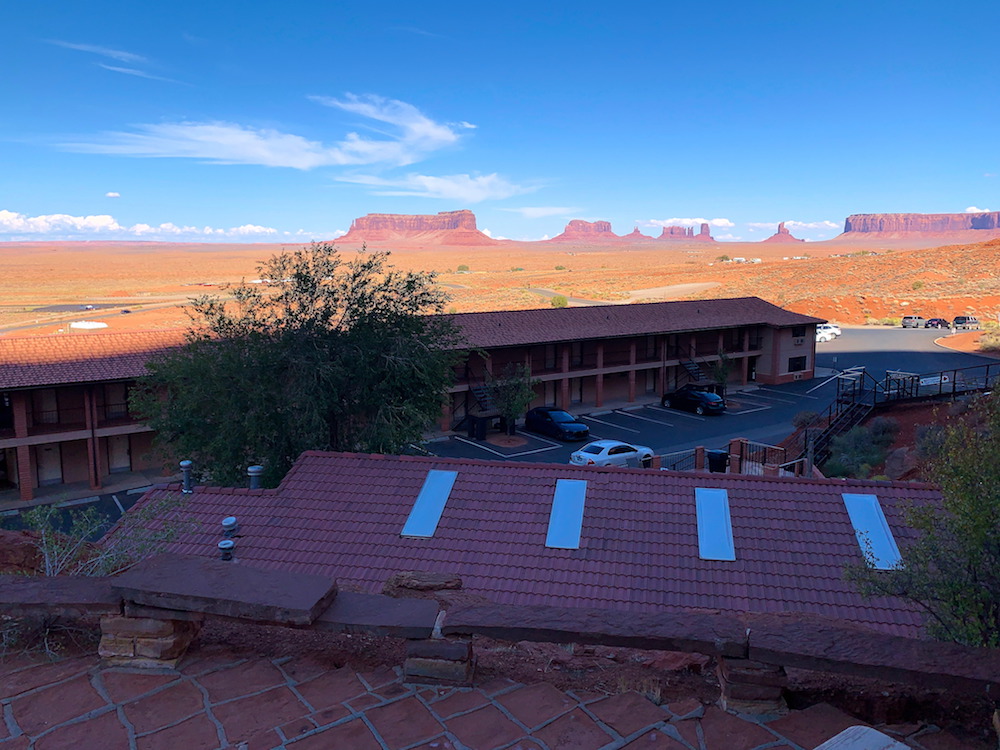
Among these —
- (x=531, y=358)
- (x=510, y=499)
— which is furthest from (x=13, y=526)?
(x=531, y=358)

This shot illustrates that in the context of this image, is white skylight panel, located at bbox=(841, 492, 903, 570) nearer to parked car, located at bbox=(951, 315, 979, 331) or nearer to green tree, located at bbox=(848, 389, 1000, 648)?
green tree, located at bbox=(848, 389, 1000, 648)

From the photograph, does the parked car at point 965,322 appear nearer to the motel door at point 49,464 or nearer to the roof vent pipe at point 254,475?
the roof vent pipe at point 254,475

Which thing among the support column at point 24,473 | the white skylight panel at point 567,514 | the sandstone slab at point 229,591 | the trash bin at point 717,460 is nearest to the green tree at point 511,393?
the trash bin at point 717,460

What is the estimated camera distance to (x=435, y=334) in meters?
26.5

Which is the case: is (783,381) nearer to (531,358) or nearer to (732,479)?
(531,358)

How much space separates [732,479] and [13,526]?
2346cm

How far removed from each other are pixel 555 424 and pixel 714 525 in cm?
2274

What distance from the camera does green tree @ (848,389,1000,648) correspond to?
6.54 metres

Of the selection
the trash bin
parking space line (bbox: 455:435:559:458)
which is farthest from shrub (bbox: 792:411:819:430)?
parking space line (bbox: 455:435:559:458)

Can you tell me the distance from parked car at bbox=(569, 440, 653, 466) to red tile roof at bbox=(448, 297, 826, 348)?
31.5ft

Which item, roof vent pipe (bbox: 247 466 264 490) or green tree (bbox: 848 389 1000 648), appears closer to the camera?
green tree (bbox: 848 389 1000 648)

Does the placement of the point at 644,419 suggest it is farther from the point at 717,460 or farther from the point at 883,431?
the point at 717,460

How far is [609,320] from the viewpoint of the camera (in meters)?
44.4

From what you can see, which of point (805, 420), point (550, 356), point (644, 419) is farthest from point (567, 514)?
point (550, 356)
